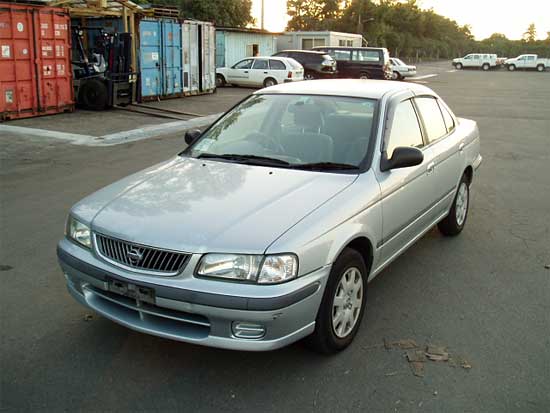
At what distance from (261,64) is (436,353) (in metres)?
23.4

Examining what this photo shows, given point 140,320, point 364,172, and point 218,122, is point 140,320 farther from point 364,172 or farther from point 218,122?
point 218,122

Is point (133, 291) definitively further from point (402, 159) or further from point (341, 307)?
point (402, 159)

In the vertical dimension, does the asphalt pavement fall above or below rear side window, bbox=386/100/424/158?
below

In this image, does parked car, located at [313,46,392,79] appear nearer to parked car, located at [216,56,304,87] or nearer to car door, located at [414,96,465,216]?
parked car, located at [216,56,304,87]

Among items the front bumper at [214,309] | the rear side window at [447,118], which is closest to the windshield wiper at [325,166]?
the front bumper at [214,309]

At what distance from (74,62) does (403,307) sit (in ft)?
50.3

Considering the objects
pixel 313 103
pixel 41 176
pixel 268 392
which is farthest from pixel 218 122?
pixel 41 176

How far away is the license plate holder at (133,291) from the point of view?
3.15 m

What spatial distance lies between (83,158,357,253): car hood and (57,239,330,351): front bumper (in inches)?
8.4

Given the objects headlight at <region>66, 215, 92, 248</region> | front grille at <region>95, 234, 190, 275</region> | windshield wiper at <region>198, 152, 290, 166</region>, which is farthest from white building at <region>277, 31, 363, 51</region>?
front grille at <region>95, 234, 190, 275</region>

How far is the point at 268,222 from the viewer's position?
329cm

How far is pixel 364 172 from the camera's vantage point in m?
4.01

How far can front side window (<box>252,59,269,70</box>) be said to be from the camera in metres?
25.7

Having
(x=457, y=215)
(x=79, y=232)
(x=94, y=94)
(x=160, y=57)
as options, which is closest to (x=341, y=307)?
(x=79, y=232)
